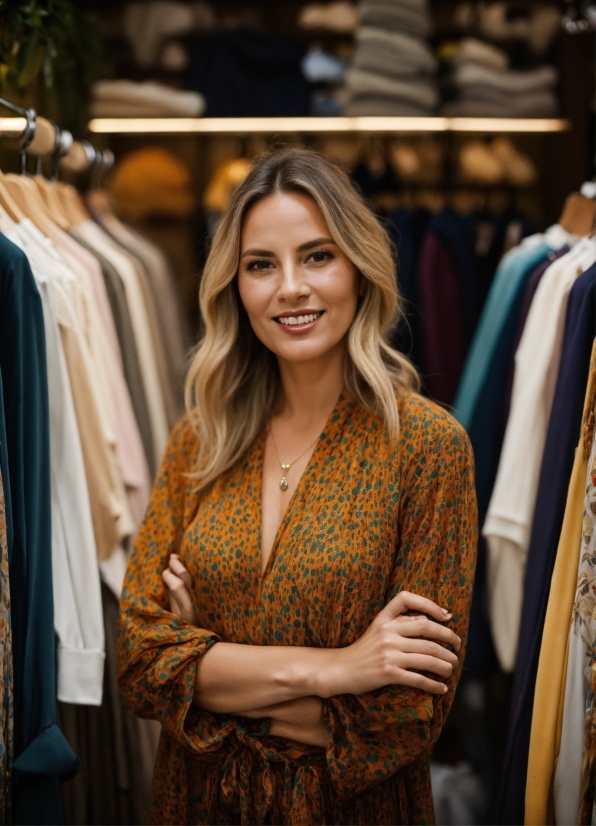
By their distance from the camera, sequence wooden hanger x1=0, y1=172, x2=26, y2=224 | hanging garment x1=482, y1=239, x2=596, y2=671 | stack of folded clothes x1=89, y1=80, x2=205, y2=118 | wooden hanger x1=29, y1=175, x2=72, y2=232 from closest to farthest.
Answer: wooden hanger x1=0, y1=172, x2=26, y2=224 → hanging garment x1=482, y1=239, x2=596, y2=671 → wooden hanger x1=29, y1=175, x2=72, y2=232 → stack of folded clothes x1=89, y1=80, x2=205, y2=118

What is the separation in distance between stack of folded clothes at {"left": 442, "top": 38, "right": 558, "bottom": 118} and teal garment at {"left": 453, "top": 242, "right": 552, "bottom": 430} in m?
1.17

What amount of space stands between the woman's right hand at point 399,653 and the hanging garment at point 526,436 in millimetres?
580

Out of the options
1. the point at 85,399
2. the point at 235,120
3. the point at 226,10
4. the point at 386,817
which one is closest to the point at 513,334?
the point at 85,399

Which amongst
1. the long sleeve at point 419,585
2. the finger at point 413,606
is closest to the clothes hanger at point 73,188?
the long sleeve at point 419,585

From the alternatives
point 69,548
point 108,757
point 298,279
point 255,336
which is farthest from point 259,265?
point 108,757

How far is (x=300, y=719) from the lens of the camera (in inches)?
55.4

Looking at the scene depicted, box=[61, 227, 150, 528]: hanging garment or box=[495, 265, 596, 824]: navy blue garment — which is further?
box=[61, 227, 150, 528]: hanging garment

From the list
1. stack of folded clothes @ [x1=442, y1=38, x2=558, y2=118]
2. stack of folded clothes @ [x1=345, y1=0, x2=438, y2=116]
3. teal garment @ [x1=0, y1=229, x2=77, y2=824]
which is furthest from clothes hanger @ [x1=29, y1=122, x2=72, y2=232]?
stack of folded clothes @ [x1=442, y1=38, x2=558, y2=118]

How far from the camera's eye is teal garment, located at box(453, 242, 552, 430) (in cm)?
220

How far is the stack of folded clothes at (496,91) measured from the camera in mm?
3266

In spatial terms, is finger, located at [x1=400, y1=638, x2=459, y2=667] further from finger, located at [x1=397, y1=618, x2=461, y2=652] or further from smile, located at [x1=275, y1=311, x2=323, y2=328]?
→ smile, located at [x1=275, y1=311, x2=323, y2=328]

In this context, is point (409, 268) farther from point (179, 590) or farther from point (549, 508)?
point (179, 590)

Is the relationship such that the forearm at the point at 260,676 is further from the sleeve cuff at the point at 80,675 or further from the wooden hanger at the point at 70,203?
the wooden hanger at the point at 70,203

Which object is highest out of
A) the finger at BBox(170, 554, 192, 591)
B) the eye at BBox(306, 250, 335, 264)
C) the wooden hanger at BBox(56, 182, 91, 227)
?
the wooden hanger at BBox(56, 182, 91, 227)
